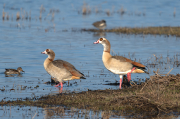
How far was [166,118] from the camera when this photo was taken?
320 inches

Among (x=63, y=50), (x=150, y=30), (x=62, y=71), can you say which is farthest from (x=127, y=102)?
(x=150, y=30)

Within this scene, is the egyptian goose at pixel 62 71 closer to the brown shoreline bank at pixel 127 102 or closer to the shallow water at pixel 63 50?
the shallow water at pixel 63 50

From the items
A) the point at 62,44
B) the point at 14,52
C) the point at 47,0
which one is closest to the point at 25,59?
the point at 14,52

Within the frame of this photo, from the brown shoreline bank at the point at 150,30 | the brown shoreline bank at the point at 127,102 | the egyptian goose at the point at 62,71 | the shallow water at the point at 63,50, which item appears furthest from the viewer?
the brown shoreline bank at the point at 150,30

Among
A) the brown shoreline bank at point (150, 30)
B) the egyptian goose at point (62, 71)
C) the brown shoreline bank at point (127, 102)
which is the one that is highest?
the brown shoreline bank at point (150, 30)

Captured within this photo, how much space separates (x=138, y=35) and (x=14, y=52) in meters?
10.8

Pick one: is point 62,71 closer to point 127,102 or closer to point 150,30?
point 127,102

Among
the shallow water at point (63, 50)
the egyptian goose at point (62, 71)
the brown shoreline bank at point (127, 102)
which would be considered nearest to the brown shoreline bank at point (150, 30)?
the shallow water at point (63, 50)

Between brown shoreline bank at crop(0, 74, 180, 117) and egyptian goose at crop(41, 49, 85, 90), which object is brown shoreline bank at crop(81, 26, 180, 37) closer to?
egyptian goose at crop(41, 49, 85, 90)

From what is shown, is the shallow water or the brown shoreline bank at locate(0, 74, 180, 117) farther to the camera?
the shallow water

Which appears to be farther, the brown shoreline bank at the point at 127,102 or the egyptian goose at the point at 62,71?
the egyptian goose at the point at 62,71

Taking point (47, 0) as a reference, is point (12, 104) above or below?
below

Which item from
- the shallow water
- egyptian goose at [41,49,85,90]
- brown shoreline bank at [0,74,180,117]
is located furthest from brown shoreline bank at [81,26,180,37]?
brown shoreline bank at [0,74,180,117]

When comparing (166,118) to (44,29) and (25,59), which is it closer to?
(25,59)
